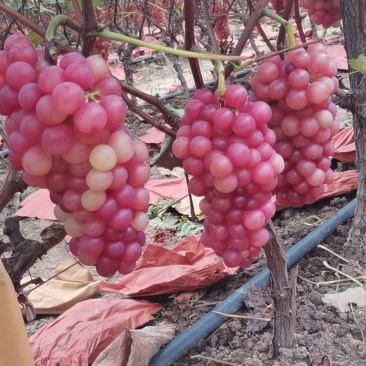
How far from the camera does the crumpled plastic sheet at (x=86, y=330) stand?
1368 mm

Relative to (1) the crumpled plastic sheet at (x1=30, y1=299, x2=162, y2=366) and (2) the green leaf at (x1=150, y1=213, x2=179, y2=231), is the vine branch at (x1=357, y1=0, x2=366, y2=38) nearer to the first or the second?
(1) the crumpled plastic sheet at (x1=30, y1=299, x2=162, y2=366)

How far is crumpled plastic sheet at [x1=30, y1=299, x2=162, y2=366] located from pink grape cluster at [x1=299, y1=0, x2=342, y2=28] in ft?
3.12

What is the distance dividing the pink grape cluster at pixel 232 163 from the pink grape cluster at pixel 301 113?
94 mm

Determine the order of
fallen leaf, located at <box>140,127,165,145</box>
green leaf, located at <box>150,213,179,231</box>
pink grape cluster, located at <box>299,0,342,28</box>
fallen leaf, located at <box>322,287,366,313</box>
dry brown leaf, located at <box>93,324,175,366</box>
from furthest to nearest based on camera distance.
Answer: fallen leaf, located at <box>140,127,165,145</box>, green leaf, located at <box>150,213,179,231</box>, pink grape cluster, located at <box>299,0,342,28</box>, fallen leaf, located at <box>322,287,366,313</box>, dry brown leaf, located at <box>93,324,175,366</box>

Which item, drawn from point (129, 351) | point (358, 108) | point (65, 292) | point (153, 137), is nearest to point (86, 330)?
point (129, 351)

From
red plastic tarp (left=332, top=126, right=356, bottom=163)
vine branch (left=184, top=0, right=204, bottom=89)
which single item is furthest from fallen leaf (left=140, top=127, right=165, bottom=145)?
vine branch (left=184, top=0, right=204, bottom=89)

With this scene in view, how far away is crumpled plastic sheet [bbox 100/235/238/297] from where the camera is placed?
1621 millimetres

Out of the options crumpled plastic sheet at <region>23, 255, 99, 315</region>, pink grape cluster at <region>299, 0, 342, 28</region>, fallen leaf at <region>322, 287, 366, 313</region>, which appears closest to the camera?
fallen leaf at <region>322, 287, 366, 313</region>

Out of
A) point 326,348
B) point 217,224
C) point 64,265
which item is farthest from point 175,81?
point 217,224

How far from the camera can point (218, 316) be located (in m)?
1.37

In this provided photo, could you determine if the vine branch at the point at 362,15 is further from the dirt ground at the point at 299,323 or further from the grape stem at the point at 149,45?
the dirt ground at the point at 299,323

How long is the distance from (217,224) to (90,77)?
296 mm

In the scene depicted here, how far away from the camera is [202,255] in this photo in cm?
181

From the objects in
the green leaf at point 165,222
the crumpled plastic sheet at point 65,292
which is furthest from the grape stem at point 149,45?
the green leaf at point 165,222
